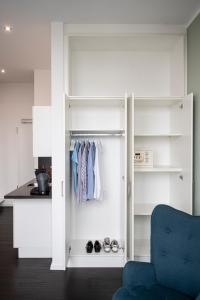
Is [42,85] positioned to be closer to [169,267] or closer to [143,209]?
[143,209]

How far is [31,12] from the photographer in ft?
8.43

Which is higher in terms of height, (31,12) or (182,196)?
(31,12)

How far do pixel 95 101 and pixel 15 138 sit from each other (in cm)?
332

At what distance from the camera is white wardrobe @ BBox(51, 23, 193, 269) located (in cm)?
283

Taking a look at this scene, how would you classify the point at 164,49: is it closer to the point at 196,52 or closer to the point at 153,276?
the point at 196,52

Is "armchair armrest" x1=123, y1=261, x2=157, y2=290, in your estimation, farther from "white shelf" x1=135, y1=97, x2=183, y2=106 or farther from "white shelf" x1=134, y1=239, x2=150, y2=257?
"white shelf" x1=135, y1=97, x2=183, y2=106

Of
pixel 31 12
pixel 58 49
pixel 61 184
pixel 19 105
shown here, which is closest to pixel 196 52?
pixel 58 49

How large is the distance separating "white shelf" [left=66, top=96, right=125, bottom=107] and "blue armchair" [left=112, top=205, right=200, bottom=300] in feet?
4.83

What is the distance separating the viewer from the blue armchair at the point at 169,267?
1691mm

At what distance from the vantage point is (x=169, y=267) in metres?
1.82

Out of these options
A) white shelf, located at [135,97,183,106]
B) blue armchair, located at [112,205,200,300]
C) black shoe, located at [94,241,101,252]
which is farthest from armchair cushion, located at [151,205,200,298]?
white shelf, located at [135,97,183,106]

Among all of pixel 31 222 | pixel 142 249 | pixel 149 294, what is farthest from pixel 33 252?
pixel 149 294

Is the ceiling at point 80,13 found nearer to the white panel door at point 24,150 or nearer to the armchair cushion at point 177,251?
the armchair cushion at point 177,251

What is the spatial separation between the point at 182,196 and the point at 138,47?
6.69 feet
